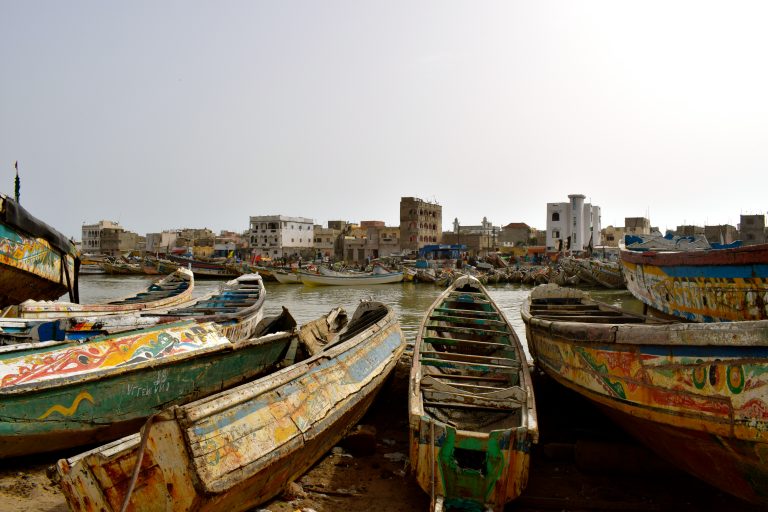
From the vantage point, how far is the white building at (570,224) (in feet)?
232

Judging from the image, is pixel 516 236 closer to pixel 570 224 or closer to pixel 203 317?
pixel 570 224

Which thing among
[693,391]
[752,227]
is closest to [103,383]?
[693,391]

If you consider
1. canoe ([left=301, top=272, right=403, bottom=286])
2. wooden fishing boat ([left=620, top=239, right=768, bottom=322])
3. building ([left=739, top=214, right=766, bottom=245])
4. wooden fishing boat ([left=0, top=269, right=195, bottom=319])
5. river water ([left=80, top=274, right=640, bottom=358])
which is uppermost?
building ([left=739, top=214, right=766, bottom=245])

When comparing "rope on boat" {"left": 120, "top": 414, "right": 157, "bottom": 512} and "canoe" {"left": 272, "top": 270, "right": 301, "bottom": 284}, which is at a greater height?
"rope on boat" {"left": 120, "top": 414, "right": 157, "bottom": 512}

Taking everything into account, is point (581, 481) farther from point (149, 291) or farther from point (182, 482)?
point (149, 291)

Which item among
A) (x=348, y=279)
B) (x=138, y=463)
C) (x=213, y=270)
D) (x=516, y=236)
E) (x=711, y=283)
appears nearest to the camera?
(x=138, y=463)

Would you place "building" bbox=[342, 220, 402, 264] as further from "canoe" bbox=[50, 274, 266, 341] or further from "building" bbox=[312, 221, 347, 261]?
"canoe" bbox=[50, 274, 266, 341]

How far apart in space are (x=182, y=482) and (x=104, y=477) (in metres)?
0.74

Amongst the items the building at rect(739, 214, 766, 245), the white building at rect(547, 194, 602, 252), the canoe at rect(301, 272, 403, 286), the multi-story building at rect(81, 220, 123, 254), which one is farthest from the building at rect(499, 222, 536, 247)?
the multi-story building at rect(81, 220, 123, 254)

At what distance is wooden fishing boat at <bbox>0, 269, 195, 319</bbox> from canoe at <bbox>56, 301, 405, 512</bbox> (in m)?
8.47

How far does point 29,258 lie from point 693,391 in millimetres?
13899

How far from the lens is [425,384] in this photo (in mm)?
6766

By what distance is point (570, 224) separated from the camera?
234ft

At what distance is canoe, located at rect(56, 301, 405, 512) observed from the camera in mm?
4371
